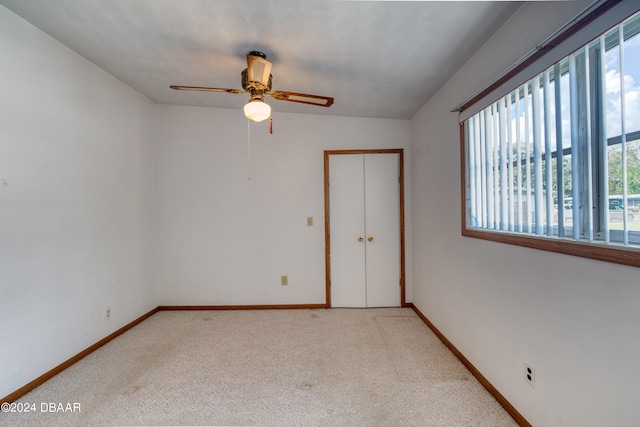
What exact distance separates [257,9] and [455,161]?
1.92 metres

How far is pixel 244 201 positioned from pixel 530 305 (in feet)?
9.91

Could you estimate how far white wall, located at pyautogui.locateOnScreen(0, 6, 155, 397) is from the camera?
1807 millimetres

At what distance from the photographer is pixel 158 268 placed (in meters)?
3.38

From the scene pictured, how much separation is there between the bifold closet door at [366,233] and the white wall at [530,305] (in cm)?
74

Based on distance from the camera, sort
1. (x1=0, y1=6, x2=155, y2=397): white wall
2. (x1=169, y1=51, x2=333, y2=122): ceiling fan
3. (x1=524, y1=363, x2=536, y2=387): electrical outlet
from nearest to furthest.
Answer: (x1=524, y1=363, x2=536, y2=387): electrical outlet
(x1=0, y1=6, x2=155, y2=397): white wall
(x1=169, y1=51, x2=333, y2=122): ceiling fan

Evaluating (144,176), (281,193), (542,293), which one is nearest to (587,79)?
(542,293)

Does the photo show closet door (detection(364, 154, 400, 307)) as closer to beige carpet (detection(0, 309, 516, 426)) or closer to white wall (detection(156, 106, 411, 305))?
white wall (detection(156, 106, 411, 305))

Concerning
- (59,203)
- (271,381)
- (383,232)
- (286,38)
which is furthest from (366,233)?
(59,203)

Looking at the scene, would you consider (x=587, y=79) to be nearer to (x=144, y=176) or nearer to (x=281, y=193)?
(x=281, y=193)

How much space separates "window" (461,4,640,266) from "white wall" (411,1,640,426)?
5.1 inches

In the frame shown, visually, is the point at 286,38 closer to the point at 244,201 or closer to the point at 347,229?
the point at 244,201

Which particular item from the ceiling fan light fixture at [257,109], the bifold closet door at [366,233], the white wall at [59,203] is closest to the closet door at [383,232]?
the bifold closet door at [366,233]

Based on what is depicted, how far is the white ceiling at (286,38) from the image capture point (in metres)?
1.62

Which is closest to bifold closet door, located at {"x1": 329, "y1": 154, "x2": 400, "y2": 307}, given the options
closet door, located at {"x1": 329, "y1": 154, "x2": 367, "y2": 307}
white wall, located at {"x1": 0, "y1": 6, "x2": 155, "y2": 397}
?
closet door, located at {"x1": 329, "y1": 154, "x2": 367, "y2": 307}
